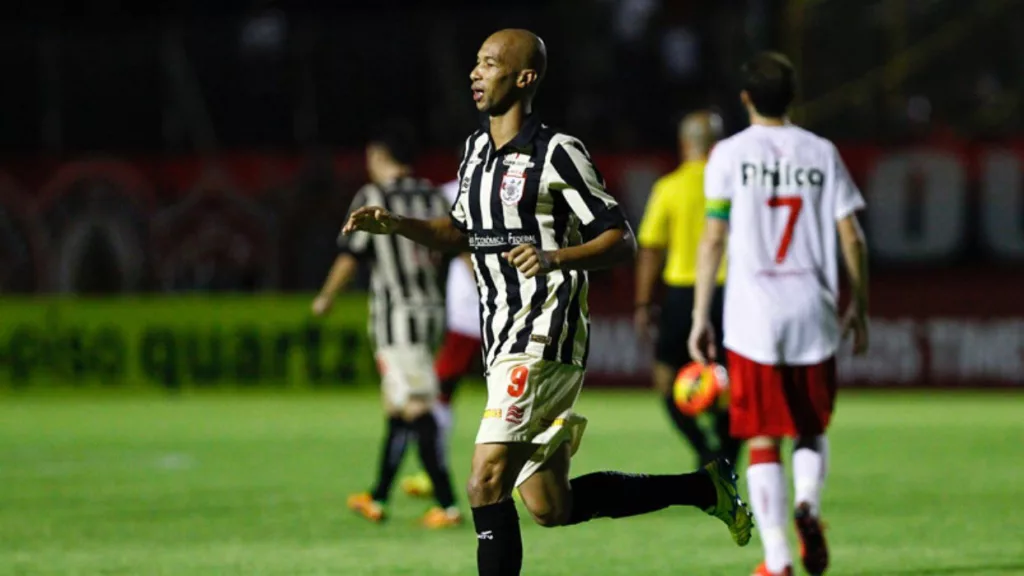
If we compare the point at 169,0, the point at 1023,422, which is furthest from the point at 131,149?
the point at 1023,422

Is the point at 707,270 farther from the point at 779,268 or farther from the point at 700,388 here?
the point at 700,388

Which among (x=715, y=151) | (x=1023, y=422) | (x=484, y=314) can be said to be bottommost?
(x=1023, y=422)

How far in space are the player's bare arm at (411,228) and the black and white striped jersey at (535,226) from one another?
0.73 ft

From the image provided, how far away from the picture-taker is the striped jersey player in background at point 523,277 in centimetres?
586

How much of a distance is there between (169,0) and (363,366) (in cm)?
747

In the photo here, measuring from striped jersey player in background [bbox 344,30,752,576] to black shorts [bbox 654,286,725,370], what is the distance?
4.39 metres

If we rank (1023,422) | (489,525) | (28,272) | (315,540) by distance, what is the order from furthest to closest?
(28,272) → (1023,422) → (315,540) → (489,525)

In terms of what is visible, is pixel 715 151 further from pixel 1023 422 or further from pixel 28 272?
pixel 28 272

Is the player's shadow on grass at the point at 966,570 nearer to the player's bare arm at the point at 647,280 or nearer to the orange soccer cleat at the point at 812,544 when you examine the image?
the orange soccer cleat at the point at 812,544

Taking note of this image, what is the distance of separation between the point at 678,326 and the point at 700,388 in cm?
62

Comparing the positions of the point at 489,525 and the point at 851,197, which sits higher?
the point at 851,197

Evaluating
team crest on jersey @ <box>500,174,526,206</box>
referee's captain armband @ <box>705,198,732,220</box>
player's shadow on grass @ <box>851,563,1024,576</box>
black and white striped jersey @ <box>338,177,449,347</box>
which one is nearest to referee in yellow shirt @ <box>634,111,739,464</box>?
black and white striped jersey @ <box>338,177,449,347</box>

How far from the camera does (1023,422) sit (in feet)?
53.4

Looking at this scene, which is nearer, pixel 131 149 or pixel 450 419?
pixel 450 419
